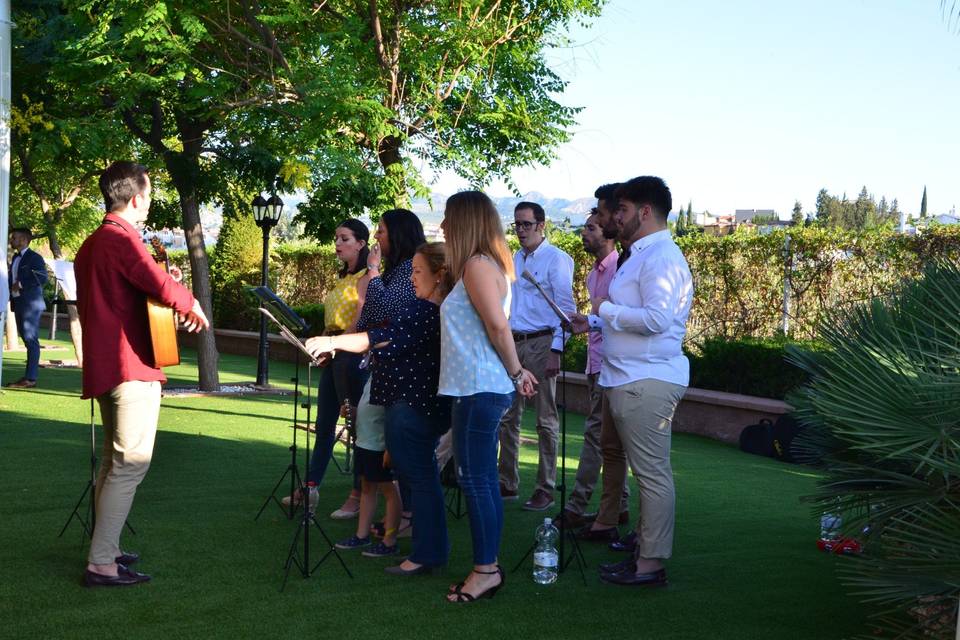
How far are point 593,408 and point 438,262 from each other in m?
2.06

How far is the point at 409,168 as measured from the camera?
503 inches

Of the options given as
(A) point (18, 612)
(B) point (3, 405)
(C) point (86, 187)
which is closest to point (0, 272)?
(B) point (3, 405)

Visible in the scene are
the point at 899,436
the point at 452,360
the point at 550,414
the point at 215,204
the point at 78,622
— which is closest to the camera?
the point at 899,436

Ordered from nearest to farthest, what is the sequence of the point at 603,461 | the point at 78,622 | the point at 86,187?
the point at 78,622
the point at 603,461
the point at 86,187

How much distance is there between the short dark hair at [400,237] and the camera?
5766 mm

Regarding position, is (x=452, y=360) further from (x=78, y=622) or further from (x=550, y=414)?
(x=550, y=414)

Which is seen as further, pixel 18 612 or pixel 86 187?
pixel 86 187

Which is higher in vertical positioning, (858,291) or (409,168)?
(409,168)

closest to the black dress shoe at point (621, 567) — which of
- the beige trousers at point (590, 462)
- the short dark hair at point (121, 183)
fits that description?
the beige trousers at point (590, 462)

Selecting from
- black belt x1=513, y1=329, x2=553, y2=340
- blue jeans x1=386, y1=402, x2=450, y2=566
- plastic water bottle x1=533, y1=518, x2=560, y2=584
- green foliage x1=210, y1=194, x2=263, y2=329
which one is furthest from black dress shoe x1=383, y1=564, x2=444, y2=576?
green foliage x1=210, y1=194, x2=263, y2=329

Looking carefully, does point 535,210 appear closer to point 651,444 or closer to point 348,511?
point 348,511

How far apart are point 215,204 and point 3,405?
3971mm

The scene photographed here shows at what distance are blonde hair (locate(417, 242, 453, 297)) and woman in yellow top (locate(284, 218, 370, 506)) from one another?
1290mm

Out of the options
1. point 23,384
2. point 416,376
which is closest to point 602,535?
point 416,376
